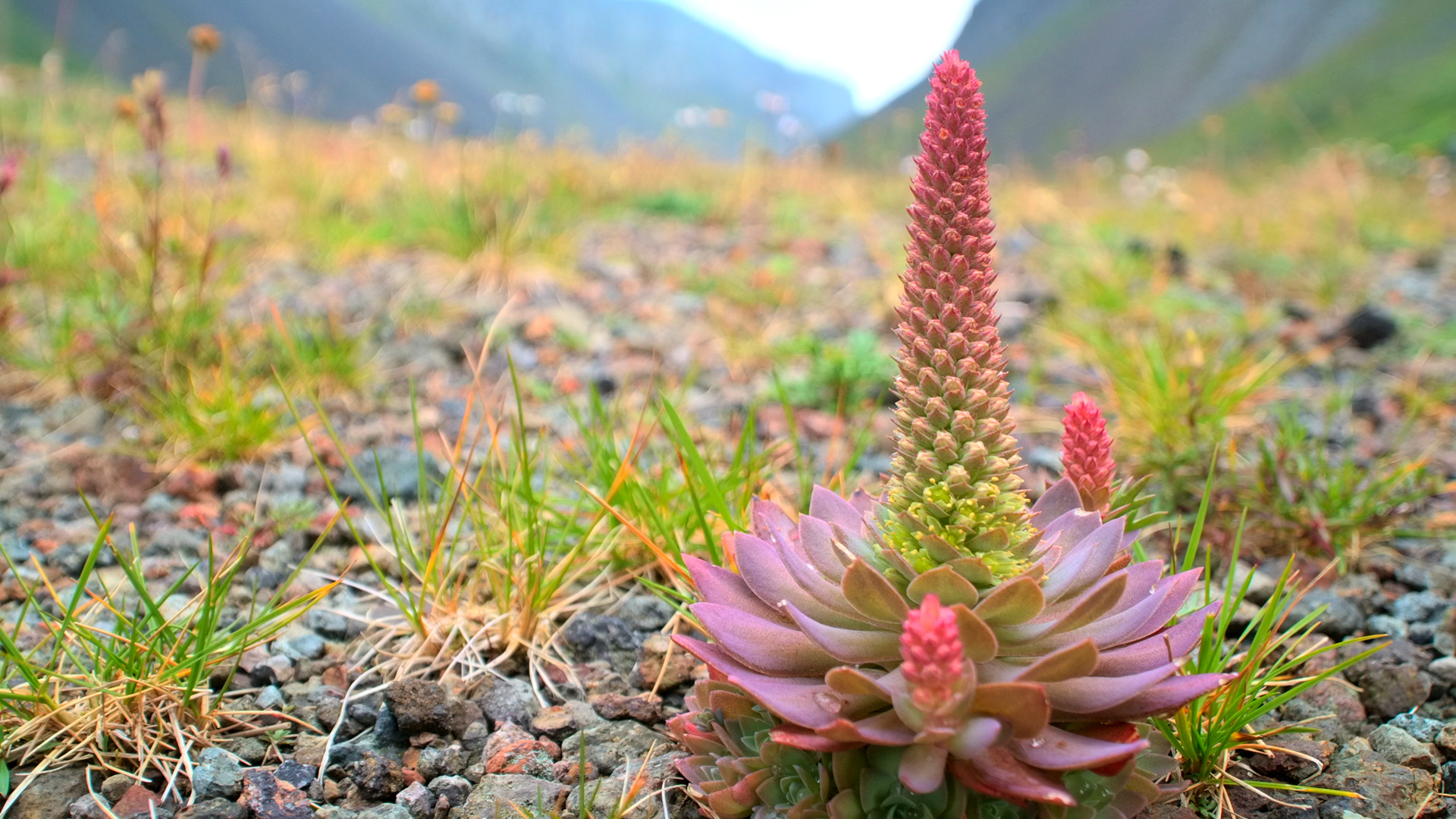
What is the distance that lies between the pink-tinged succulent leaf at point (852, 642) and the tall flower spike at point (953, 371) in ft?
0.52

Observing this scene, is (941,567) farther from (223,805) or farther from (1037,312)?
(1037,312)

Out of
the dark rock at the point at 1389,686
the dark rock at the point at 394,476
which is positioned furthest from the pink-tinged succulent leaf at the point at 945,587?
the dark rock at the point at 394,476

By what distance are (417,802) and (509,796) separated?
201 mm

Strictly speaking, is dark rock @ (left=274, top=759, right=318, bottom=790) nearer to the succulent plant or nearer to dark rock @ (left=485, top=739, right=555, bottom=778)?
dark rock @ (left=485, top=739, right=555, bottom=778)

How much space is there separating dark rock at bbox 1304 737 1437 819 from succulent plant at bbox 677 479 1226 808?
58 centimetres

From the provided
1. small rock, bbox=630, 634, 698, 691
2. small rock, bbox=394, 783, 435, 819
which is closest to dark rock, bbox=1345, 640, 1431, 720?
small rock, bbox=630, 634, 698, 691

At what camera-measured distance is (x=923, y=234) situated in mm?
1547

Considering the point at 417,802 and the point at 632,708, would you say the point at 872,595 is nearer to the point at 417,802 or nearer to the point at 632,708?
the point at 632,708

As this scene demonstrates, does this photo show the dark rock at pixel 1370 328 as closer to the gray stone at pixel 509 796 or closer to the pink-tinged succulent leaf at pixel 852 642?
the pink-tinged succulent leaf at pixel 852 642

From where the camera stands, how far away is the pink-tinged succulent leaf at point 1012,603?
4.83 ft

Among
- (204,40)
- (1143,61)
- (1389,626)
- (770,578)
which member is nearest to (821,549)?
(770,578)

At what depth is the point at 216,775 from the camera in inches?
77.8

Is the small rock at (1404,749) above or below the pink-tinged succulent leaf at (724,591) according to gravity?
below

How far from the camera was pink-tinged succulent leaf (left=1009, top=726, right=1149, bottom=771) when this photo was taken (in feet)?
4.47
